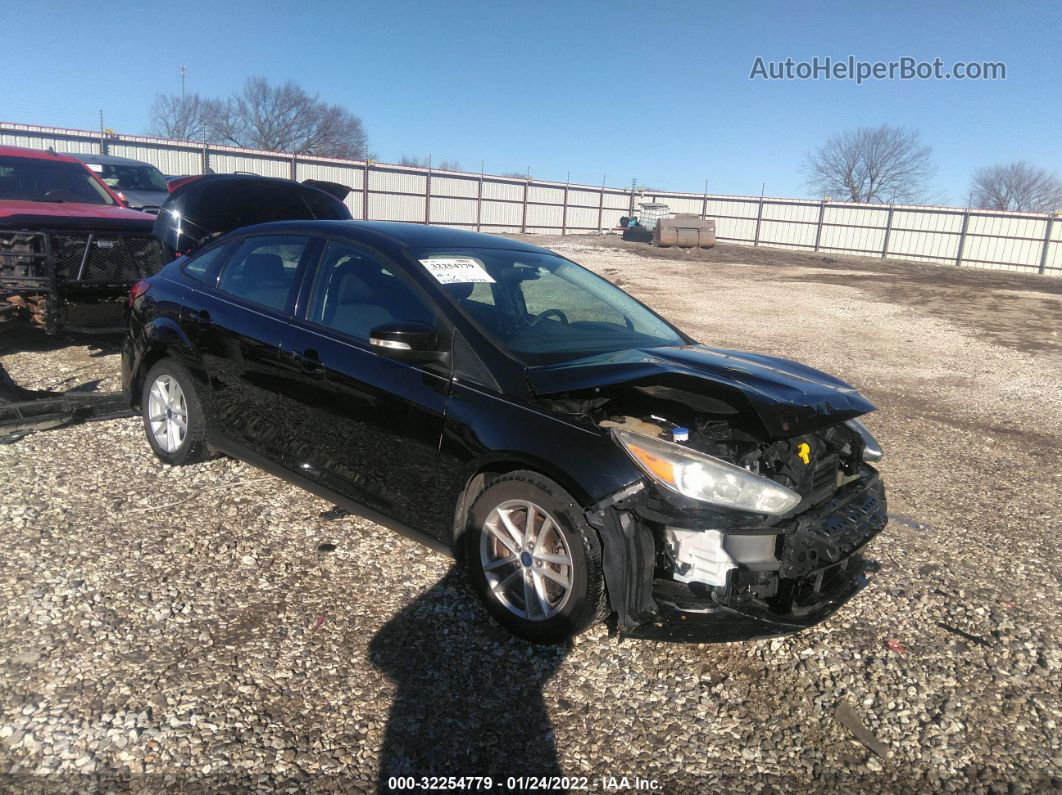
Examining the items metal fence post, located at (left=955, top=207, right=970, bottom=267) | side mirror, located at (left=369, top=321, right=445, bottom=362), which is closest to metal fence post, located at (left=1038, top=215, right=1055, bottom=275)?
metal fence post, located at (left=955, top=207, right=970, bottom=267)

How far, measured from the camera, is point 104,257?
6.77m

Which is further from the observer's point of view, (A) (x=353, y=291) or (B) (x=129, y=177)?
(B) (x=129, y=177)

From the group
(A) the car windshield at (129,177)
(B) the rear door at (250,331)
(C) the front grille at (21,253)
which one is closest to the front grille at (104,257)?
(C) the front grille at (21,253)

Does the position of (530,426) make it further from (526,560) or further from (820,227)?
(820,227)

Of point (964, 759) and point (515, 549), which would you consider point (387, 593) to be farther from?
point (964, 759)

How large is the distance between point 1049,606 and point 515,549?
269cm

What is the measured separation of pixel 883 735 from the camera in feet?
8.59

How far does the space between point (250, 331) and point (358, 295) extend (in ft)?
2.42

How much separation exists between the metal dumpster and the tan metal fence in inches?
313

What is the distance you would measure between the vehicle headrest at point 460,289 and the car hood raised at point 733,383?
603 mm

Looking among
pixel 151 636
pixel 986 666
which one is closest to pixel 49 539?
pixel 151 636

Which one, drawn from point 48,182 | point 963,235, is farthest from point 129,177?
point 963,235

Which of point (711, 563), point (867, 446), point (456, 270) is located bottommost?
point (711, 563)

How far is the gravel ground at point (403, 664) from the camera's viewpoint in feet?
7.85
